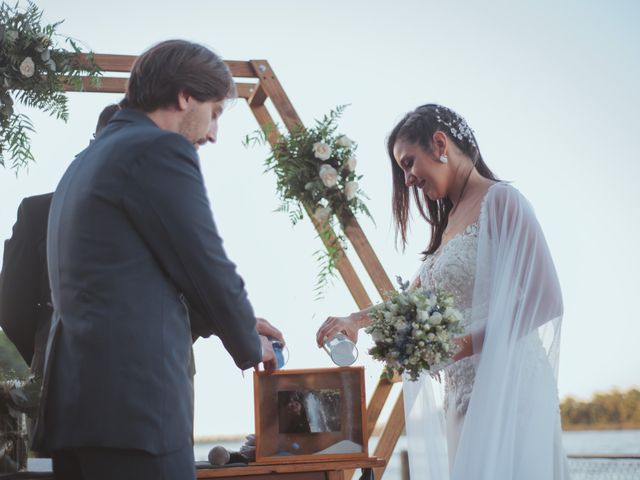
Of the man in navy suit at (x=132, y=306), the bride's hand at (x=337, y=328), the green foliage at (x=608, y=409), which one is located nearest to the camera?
the man in navy suit at (x=132, y=306)

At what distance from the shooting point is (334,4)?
6.23 metres

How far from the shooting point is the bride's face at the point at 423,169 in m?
2.95

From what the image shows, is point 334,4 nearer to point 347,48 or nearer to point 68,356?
point 347,48

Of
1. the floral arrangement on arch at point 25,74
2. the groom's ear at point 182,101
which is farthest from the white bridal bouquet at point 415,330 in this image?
the floral arrangement on arch at point 25,74

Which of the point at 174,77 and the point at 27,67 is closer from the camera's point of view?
the point at 174,77

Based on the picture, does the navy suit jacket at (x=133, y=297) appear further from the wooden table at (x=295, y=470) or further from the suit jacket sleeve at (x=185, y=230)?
the wooden table at (x=295, y=470)

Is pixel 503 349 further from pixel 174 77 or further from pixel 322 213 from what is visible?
pixel 322 213

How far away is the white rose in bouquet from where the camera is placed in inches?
165

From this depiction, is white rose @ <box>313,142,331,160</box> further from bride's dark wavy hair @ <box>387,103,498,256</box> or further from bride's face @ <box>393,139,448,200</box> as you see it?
bride's face @ <box>393,139,448,200</box>

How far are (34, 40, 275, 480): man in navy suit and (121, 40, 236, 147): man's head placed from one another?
4.2 inches

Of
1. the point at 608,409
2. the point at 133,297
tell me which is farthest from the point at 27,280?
the point at 608,409

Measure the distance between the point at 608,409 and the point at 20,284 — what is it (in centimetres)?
470

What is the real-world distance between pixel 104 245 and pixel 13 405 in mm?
1204

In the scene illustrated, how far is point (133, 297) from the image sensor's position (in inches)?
57.0
